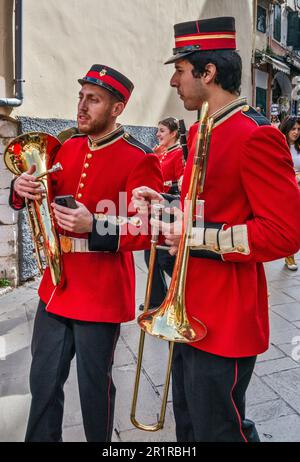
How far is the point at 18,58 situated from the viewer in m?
4.55

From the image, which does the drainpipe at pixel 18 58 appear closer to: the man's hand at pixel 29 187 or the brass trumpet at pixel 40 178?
the brass trumpet at pixel 40 178

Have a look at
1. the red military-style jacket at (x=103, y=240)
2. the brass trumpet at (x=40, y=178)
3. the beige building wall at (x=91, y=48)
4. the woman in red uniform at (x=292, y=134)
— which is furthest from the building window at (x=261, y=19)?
the brass trumpet at (x=40, y=178)

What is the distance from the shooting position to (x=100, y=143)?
85.0 inches

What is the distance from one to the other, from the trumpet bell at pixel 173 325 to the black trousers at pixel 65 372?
1.38 ft

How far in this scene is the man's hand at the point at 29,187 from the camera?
6.46 feet

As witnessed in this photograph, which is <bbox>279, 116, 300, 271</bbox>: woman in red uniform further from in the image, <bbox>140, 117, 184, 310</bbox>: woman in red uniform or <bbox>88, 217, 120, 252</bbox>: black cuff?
<bbox>88, 217, 120, 252</bbox>: black cuff

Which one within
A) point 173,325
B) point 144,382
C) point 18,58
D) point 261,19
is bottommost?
point 144,382

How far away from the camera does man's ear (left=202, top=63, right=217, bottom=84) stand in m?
1.63

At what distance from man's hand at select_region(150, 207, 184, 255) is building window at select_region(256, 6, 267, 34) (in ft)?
48.3

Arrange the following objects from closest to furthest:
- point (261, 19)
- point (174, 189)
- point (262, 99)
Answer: point (174, 189)
point (261, 19)
point (262, 99)

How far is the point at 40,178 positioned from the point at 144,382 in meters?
1.71

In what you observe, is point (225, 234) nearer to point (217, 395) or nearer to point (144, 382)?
point (217, 395)

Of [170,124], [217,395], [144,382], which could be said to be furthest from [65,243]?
[170,124]
